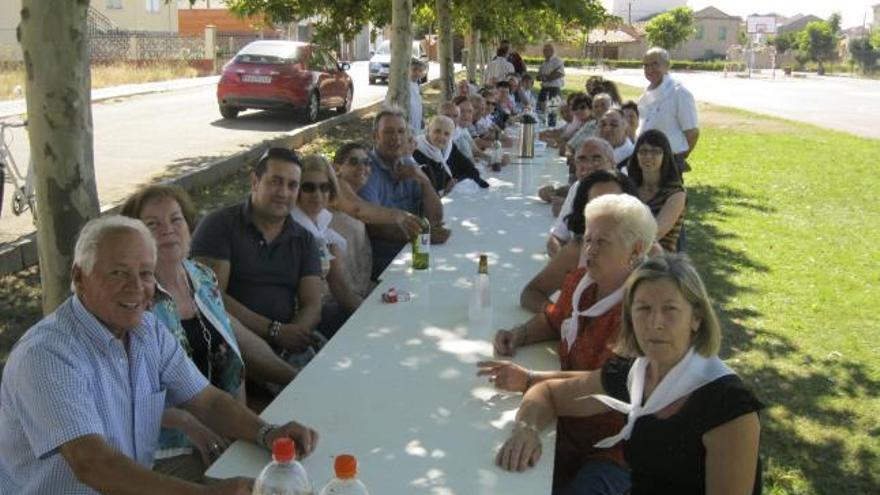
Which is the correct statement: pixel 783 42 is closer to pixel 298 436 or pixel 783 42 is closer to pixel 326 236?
pixel 326 236

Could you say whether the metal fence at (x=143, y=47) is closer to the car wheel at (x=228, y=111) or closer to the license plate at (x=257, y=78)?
the car wheel at (x=228, y=111)

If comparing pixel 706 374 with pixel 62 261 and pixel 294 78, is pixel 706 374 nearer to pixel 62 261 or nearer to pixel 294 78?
pixel 62 261

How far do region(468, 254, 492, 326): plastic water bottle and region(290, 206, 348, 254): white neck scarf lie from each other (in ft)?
3.22

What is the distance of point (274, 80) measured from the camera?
1630cm

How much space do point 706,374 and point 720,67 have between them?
82.0 metres

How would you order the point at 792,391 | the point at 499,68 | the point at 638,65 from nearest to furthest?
the point at 792,391
the point at 499,68
the point at 638,65

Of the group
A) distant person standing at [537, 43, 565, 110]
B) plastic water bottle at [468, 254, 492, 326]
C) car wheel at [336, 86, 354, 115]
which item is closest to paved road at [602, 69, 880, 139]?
distant person standing at [537, 43, 565, 110]

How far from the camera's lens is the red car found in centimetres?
1634

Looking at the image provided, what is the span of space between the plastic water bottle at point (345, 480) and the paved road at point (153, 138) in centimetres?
616

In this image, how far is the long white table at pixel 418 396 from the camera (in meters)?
2.27

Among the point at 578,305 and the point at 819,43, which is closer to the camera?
the point at 578,305

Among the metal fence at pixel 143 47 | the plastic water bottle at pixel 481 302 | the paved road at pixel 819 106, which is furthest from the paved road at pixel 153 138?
the paved road at pixel 819 106

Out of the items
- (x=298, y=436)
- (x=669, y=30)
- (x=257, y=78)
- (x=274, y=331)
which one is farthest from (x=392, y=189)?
(x=669, y=30)

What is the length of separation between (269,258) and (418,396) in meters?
1.37
